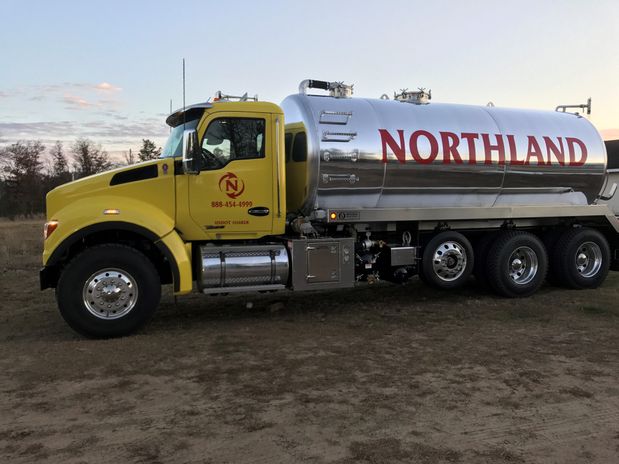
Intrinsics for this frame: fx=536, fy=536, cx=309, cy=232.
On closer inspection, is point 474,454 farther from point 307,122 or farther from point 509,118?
point 509,118

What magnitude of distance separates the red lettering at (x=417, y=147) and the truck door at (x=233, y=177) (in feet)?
7.16

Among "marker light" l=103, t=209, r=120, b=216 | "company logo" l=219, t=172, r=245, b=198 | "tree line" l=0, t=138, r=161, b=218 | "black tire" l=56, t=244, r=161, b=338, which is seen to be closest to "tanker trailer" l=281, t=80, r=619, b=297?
"company logo" l=219, t=172, r=245, b=198

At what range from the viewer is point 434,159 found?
8.17 m

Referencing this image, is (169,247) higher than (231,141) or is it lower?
lower

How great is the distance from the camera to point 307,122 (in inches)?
298

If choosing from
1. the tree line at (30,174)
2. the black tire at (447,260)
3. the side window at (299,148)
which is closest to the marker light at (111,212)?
the side window at (299,148)

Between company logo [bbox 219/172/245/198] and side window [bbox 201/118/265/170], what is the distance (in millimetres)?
170

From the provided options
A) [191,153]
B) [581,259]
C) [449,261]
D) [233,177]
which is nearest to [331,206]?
[233,177]

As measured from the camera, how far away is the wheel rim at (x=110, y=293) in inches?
257

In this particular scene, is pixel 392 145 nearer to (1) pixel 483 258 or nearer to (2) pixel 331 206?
(2) pixel 331 206

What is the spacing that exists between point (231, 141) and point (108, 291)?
8.23ft

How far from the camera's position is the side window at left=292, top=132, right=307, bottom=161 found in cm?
755

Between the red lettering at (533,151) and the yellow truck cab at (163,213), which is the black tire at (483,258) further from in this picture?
the yellow truck cab at (163,213)

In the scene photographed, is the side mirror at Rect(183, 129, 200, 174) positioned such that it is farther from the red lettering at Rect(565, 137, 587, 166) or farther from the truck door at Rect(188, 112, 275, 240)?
the red lettering at Rect(565, 137, 587, 166)
